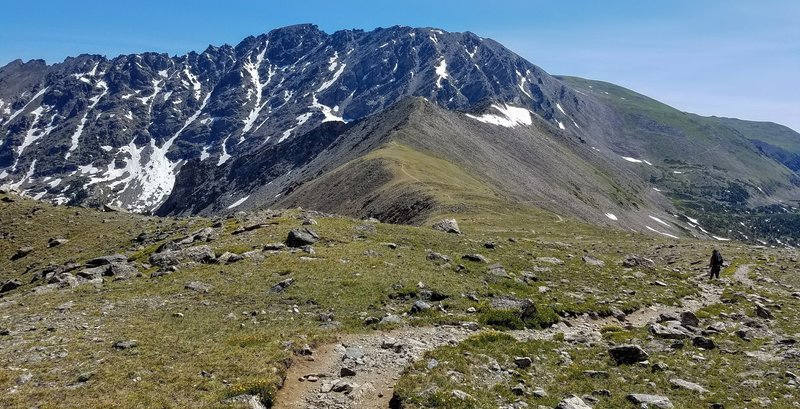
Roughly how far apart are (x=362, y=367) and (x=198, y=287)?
1357 cm

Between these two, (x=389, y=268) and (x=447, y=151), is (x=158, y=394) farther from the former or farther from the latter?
(x=447, y=151)

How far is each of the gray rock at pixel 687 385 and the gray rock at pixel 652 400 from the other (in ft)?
4.32

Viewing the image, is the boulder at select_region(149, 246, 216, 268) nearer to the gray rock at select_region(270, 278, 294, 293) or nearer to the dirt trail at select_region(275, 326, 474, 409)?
the gray rock at select_region(270, 278, 294, 293)

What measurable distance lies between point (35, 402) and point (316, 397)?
801 centimetres

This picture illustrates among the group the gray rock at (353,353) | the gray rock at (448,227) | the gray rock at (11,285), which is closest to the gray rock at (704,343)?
the gray rock at (353,353)

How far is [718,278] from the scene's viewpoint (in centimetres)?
4381

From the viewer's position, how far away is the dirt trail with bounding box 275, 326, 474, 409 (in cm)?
1706

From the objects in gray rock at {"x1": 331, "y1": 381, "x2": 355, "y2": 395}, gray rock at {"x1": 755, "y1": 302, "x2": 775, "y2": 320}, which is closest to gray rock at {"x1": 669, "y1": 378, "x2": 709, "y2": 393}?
gray rock at {"x1": 331, "y1": 381, "x2": 355, "y2": 395}

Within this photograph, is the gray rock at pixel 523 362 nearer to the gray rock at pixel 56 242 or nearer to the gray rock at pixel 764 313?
the gray rock at pixel 764 313

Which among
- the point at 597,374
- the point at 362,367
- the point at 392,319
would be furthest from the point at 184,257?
the point at 597,374

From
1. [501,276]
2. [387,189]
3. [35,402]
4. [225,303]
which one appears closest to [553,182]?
[387,189]

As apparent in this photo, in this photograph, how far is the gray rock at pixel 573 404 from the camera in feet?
52.4

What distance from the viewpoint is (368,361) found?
19938mm

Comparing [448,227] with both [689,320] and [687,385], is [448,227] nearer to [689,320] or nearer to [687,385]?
[689,320]
